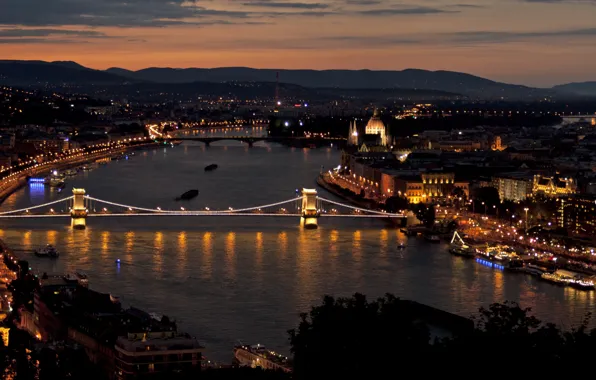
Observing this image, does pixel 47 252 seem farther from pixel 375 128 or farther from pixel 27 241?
pixel 375 128

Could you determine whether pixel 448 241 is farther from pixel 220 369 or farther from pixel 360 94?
pixel 360 94

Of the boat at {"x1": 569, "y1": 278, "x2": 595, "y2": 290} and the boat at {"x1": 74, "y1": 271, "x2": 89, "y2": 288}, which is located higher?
the boat at {"x1": 74, "y1": 271, "x2": 89, "y2": 288}

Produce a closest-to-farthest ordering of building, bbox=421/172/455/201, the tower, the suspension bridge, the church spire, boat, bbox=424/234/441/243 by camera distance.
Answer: boat, bbox=424/234/441/243
the suspension bridge
building, bbox=421/172/455/201
the tower
the church spire

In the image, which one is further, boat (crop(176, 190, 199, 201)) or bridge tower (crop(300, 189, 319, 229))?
boat (crop(176, 190, 199, 201))

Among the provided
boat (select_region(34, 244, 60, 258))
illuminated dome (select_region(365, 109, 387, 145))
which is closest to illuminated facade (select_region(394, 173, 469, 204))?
boat (select_region(34, 244, 60, 258))

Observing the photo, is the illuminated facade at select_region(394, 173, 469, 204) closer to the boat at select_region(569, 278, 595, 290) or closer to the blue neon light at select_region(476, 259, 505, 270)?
the blue neon light at select_region(476, 259, 505, 270)

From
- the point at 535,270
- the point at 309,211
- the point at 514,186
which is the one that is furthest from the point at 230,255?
the point at 514,186

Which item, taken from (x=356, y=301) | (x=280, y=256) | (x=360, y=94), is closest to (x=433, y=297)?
(x=280, y=256)
